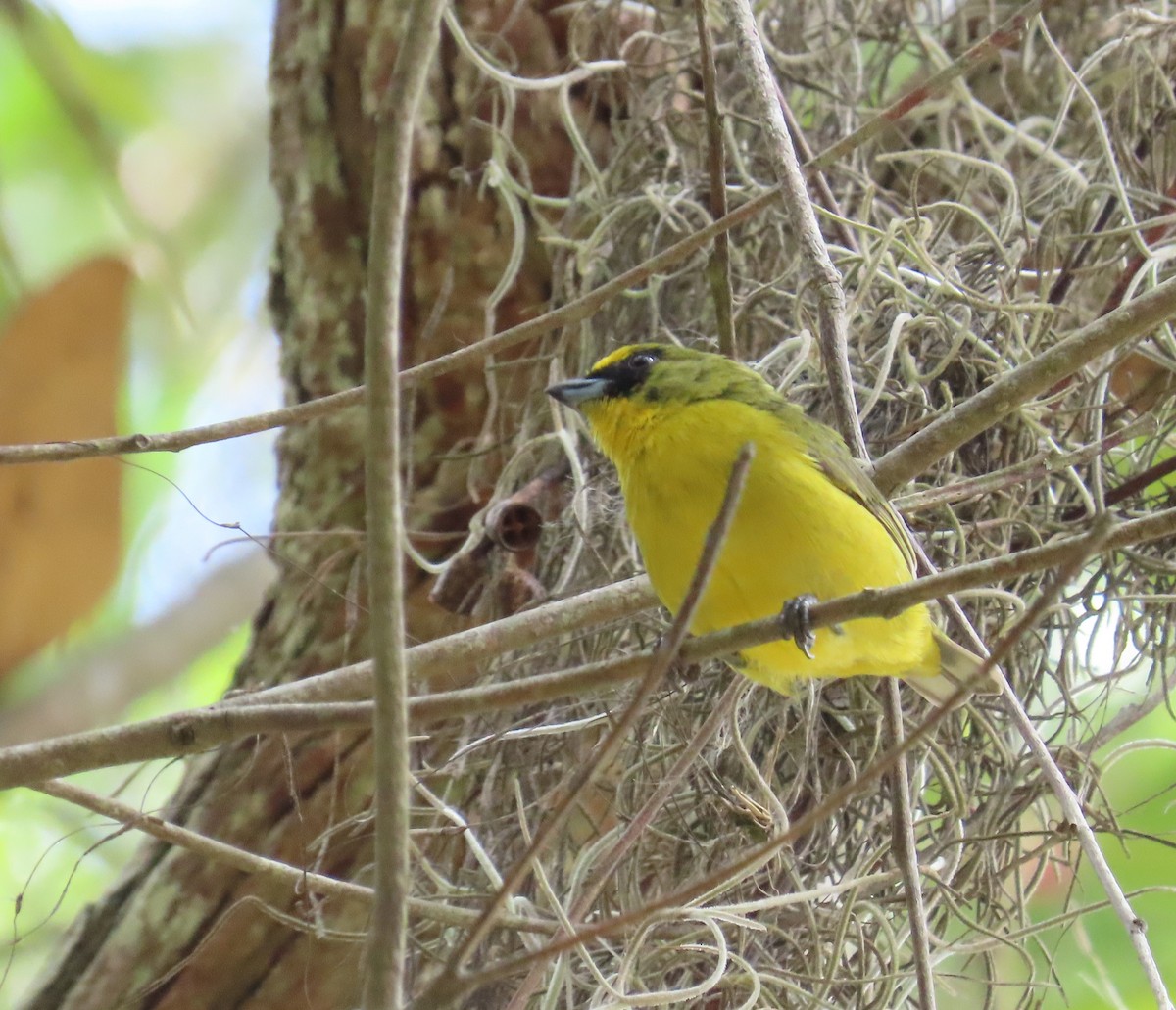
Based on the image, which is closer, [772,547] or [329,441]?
[772,547]

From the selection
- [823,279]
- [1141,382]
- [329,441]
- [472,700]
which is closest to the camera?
[472,700]

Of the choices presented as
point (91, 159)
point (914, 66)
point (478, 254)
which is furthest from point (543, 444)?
point (91, 159)

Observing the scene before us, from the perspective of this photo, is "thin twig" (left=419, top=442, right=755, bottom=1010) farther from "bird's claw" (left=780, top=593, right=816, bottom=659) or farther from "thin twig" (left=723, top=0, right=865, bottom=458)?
"thin twig" (left=723, top=0, right=865, bottom=458)

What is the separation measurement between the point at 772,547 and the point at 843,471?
219 millimetres

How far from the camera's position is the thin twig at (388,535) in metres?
1.12

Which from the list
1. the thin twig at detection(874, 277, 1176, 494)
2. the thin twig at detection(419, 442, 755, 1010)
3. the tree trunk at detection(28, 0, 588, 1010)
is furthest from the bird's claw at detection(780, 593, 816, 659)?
the tree trunk at detection(28, 0, 588, 1010)

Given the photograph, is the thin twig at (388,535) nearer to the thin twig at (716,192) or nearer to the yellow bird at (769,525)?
the yellow bird at (769,525)

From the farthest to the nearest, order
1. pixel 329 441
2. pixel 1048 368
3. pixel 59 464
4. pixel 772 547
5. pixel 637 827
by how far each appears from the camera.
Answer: pixel 59 464 < pixel 329 441 < pixel 772 547 < pixel 637 827 < pixel 1048 368

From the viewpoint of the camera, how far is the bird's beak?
9.00 feet

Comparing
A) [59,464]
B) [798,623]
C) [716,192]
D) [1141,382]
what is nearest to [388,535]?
[798,623]

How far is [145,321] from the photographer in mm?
5246

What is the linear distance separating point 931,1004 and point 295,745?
6.24ft

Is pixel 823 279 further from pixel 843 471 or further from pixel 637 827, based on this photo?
pixel 637 827

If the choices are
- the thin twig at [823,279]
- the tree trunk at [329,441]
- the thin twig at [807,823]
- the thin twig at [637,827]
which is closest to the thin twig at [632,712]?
the thin twig at [807,823]
